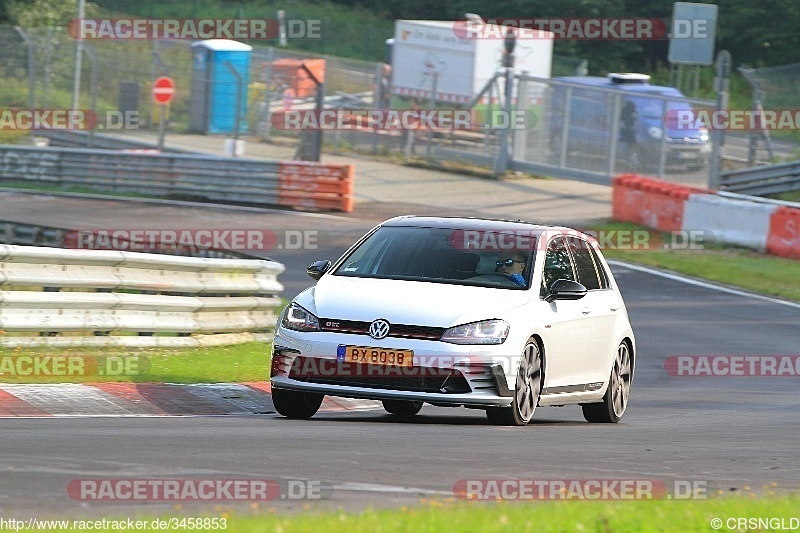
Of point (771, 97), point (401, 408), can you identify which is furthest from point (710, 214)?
point (401, 408)

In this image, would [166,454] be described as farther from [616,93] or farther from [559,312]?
[616,93]

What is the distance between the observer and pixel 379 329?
9781mm

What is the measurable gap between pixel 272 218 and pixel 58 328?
664 inches

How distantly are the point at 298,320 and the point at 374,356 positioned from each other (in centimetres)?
68

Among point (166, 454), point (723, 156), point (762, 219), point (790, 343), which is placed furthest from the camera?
point (723, 156)

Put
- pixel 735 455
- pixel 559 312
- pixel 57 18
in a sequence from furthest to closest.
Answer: pixel 57 18
pixel 559 312
pixel 735 455

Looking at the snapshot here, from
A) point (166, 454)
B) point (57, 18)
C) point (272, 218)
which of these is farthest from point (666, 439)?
point (57, 18)

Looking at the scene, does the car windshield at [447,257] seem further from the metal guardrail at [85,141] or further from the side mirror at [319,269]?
the metal guardrail at [85,141]

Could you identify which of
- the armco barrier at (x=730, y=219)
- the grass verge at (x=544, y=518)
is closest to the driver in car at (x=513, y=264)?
the grass verge at (x=544, y=518)

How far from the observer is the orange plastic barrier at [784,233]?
25.1m

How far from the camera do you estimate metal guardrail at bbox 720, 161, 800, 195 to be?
31234mm

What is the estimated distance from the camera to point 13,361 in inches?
462
